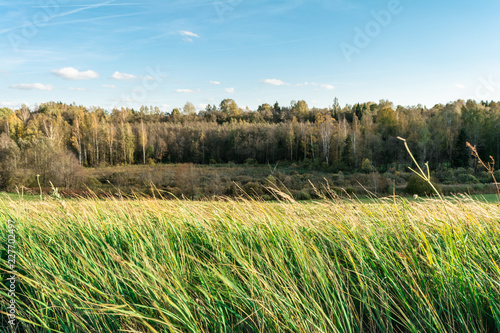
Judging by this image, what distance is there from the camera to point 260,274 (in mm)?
1709

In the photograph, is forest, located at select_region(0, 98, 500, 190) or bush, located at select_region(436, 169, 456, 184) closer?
bush, located at select_region(436, 169, 456, 184)

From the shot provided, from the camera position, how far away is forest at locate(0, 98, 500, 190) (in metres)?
41.6

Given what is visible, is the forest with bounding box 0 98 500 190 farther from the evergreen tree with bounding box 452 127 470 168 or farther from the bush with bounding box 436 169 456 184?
the bush with bounding box 436 169 456 184

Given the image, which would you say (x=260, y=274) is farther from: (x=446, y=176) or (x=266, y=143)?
(x=266, y=143)

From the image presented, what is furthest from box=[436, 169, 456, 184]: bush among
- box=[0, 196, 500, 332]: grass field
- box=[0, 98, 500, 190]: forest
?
box=[0, 196, 500, 332]: grass field

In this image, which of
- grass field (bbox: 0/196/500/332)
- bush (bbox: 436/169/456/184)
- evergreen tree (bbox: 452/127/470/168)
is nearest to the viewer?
grass field (bbox: 0/196/500/332)

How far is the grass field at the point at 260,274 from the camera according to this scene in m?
1.57

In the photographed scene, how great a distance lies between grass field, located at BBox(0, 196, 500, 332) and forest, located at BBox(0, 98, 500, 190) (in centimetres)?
4025

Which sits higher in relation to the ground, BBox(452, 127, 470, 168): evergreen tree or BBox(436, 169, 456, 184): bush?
BBox(452, 127, 470, 168): evergreen tree

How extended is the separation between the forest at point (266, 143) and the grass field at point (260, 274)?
40.3 metres

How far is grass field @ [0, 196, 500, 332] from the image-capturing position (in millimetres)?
1566

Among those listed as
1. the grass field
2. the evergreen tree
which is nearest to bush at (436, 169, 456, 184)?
the evergreen tree

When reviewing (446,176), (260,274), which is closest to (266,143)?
(446,176)

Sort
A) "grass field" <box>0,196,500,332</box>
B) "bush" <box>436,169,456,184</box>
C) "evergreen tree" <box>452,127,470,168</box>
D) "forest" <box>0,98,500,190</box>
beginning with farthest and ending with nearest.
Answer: "evergreen tree" <box>452,127,470,168</box> < "forest" <box>0,98,500,190</box> < "bush" <box>436,169,456,184</box> < "grass field" <box>0,196,500,332</box>
